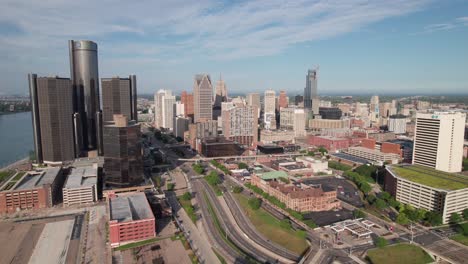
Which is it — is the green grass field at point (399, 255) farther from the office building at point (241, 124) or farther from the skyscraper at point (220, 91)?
the skyscraper at point (220, 91)

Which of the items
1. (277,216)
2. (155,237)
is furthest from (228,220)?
(155,237)

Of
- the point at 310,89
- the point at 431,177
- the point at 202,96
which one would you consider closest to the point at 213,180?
the point at 431,177

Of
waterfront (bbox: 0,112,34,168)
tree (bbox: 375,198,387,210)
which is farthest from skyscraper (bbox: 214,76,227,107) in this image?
tree (bbox: 375,198,387,210)

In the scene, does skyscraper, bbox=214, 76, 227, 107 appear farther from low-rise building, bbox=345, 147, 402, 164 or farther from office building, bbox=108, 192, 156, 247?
office building, bbox=108, 192, 156, 247

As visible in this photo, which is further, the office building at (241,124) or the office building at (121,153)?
the office building at (241,124)

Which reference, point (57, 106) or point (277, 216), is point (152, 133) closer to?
point (57, 106)

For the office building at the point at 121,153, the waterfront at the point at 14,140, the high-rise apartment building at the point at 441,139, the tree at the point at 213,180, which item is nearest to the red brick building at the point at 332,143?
the high-rise apartment building at the point at 441,139
